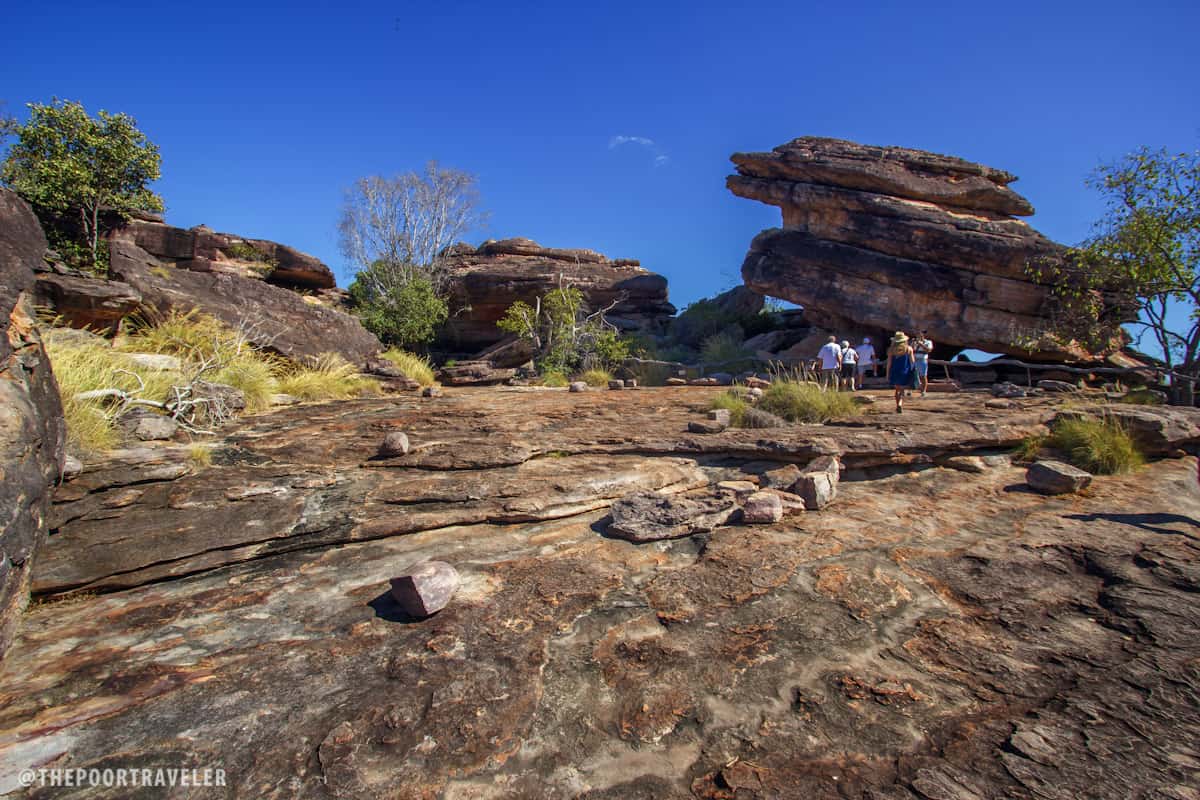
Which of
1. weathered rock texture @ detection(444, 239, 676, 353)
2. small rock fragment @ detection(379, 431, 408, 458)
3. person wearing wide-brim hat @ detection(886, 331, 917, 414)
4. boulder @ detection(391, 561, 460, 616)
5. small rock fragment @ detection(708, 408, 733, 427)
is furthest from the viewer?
weathered rock texture @ detection(444, 239, 676, 353)

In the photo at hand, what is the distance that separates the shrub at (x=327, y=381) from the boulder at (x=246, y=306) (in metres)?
0.32

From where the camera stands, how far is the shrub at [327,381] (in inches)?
316

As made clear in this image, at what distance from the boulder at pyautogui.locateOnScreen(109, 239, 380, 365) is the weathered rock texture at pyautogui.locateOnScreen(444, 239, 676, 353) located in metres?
12.7

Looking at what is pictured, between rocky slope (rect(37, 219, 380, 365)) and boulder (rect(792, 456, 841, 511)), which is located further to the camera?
rocky slope (rect(37, 219, 380, 365))

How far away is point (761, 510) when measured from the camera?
409cm

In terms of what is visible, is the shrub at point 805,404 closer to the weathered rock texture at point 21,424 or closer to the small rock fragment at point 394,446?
the small rock fragment at point 394,446

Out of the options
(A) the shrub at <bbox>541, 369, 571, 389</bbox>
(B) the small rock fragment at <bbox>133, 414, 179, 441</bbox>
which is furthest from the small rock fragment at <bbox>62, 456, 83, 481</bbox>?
(A) the shrub at <bbox>541, 369, 571, 389</bbox>

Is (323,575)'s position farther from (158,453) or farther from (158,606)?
(158,453)

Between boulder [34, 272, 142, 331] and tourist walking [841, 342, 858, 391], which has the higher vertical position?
boulder [34, 272, 142, 331]

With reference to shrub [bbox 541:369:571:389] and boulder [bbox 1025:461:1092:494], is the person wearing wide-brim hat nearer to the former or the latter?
boulder [bbox 1025:461:1092:494]

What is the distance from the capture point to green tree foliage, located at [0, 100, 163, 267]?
15297 millimetres

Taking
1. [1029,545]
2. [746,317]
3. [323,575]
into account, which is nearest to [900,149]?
[746,317]

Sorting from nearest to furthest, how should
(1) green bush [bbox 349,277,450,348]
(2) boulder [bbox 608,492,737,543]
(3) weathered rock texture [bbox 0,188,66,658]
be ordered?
(3) weathered rock texture [bbox 0,188,66,658] → (2) boulder [bbox 608,492,737,543] → (1) green bush [bbox 349,277,450,348]

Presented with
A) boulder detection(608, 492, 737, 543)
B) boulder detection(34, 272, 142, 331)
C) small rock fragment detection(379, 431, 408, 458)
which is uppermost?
boulder detection(34, 272, 142, 331)
